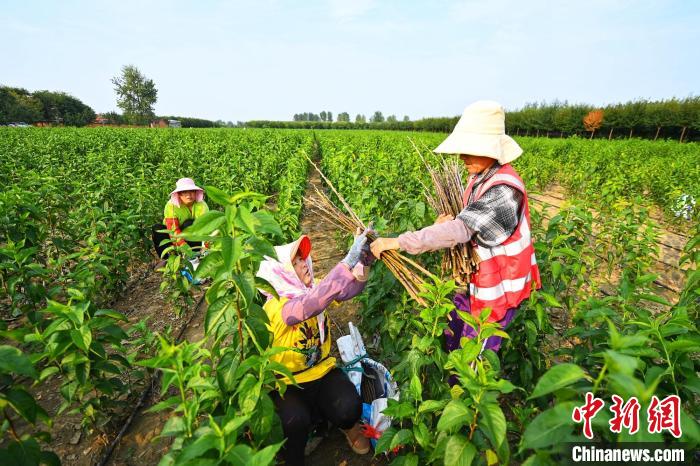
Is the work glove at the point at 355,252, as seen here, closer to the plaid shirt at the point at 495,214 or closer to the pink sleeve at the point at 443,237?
the pink sleeve at the point at 443,237

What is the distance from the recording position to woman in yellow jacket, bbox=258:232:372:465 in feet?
7.00

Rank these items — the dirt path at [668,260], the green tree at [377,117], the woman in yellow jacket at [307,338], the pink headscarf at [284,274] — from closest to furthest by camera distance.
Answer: the woman in yellow jacket at [307,338]
the pink headscarf at [284,274]
the dirt path at [668,260]
the green tree at [377,117]

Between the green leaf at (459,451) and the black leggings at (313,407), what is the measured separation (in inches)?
48.1

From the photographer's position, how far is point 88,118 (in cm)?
6078

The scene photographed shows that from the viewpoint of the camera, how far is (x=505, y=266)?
213 centimetres

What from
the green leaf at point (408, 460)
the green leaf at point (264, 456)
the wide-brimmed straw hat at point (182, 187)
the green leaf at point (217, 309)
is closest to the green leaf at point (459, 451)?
the green leaf at point (408, 460)

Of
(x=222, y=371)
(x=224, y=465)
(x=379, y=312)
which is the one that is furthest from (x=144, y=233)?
(x=224, y=465)

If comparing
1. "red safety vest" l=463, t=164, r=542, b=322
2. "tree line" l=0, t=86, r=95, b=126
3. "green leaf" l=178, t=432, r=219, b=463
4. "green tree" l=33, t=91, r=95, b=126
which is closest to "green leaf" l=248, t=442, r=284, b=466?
"green leaf" l=178, t=432, r=219, b=463

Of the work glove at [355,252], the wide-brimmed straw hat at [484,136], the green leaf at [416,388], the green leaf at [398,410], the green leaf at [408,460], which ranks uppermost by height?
the wide-brimmed straw hat at [484,136]

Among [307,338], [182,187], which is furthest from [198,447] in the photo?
[182,187]

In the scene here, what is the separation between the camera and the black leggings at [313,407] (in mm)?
2174

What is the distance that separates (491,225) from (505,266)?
315 mm

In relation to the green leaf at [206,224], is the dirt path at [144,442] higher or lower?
lower

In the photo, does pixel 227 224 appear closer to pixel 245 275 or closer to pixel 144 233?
pixel 245 275
